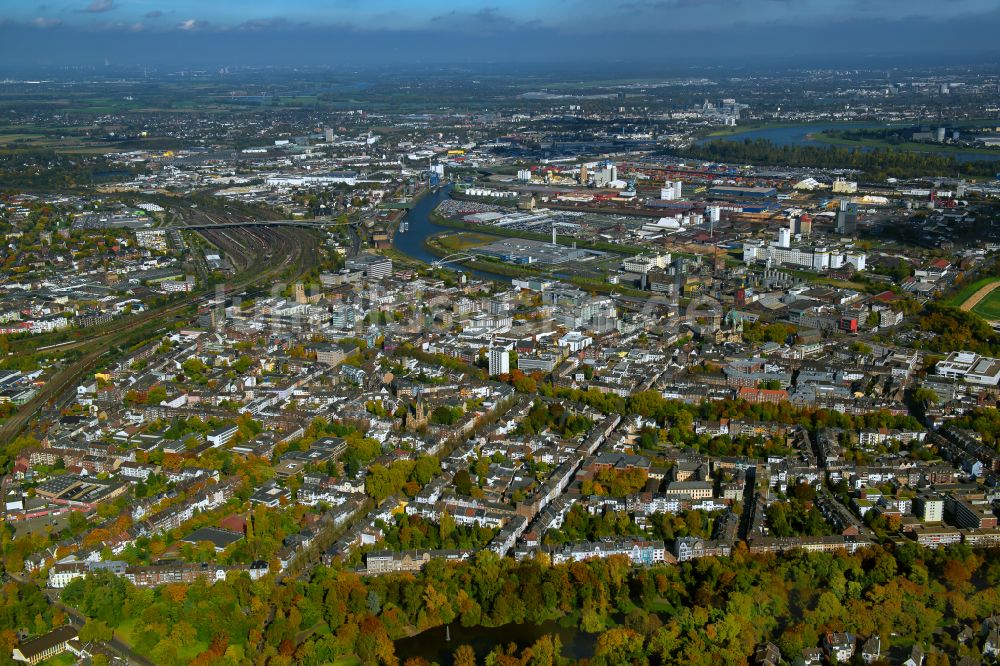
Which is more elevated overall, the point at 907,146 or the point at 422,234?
the point at 907,146

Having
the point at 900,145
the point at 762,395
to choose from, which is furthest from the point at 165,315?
the point at 900,145

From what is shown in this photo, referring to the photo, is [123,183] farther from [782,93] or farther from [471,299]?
[782,93]

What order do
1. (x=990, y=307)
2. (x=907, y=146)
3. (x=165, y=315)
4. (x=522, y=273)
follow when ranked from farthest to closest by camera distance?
1. (x=907, y=146)
2. (x=522, y=273)
3. (x=165, y=315)
4. (x=990, y=307)

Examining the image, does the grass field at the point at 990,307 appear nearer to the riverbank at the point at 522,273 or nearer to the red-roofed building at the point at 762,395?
the riverbank at the point at 522,273

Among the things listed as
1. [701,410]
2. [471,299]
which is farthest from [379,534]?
[471,299]

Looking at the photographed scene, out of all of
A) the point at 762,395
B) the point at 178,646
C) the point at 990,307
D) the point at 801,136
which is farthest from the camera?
the point at 801,136

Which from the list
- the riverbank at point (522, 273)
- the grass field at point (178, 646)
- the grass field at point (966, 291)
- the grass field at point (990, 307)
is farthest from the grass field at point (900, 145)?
the grass field at point (178, 646)

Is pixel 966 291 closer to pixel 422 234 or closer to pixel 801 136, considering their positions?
pixel 422 234

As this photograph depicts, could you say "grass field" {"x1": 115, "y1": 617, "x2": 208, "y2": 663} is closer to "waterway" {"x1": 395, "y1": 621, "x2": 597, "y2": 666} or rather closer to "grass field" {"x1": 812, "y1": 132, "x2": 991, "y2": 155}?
"waterway" {"x1": 395, "y1": 621, "x2": 597, "y2": 666}
